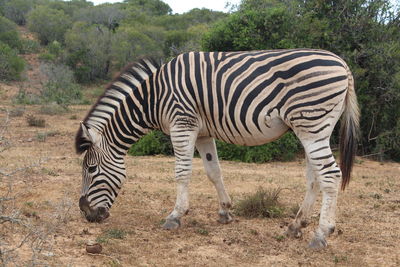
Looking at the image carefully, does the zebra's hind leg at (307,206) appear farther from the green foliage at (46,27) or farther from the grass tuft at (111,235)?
the green foliage at (46,27)

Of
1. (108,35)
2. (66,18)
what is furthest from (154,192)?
(66,18)

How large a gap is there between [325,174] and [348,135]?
2.22 feet

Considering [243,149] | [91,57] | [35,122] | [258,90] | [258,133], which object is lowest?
[35,122]

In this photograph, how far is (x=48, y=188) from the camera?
22.7 feet

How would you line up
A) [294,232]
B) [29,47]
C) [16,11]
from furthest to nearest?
[16,11] < [29,47] < [294,232]

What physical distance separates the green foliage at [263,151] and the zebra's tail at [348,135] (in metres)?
5.72

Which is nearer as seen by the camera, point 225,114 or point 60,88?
point 225,114

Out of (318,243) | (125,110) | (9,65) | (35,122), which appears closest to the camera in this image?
(318,243)

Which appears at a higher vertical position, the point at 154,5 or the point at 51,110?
the point at 154,5

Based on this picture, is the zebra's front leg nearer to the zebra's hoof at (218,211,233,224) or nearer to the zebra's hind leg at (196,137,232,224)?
the zebra's hind leg at (196,137,232,224)

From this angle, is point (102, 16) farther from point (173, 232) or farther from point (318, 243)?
point (318, 243)

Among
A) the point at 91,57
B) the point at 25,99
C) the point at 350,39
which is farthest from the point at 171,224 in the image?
the point at 91,57

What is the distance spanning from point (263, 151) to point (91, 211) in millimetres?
6225

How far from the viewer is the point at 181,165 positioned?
18.1 feet
